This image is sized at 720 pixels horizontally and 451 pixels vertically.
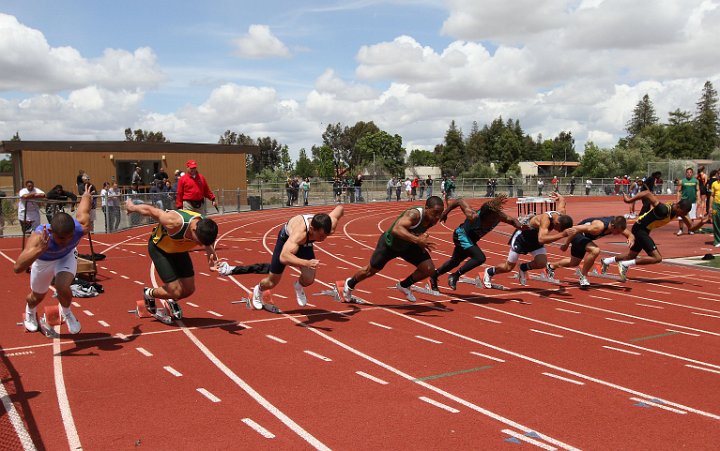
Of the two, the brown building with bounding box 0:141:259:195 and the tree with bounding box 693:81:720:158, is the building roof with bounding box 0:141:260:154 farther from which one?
the tree with bounding box 693:81:720:158

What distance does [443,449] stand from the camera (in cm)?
471

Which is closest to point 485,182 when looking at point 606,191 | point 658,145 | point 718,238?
point 606,191

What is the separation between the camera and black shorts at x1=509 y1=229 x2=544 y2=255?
1154 cm

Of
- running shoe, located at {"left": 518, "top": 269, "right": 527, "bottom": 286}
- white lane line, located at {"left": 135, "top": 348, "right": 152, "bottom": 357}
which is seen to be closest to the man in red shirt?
running shoe, located at {"left": 518, "top": 269, "right": 527, "bottom": 286}

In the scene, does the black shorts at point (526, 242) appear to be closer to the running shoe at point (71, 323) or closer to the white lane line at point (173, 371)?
the white lane line at point (173, 371)

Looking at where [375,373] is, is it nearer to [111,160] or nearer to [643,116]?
[111,160]

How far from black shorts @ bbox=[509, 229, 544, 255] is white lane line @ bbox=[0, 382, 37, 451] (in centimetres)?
852

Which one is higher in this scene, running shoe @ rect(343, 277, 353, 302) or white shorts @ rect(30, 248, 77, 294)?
white shorts @ rect(30, 248, 77, 294)

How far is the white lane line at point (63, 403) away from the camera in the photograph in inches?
187

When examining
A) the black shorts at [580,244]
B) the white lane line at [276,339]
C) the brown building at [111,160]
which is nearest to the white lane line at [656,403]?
the white lane line at [276,339]

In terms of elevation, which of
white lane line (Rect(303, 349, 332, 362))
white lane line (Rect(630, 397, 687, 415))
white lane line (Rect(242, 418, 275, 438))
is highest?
white lane line (Rect(242, 418, 275, 438))

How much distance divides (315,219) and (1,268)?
8581 millimetres

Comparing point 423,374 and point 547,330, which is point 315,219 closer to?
point 423,374

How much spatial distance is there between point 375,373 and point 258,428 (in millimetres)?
1785
